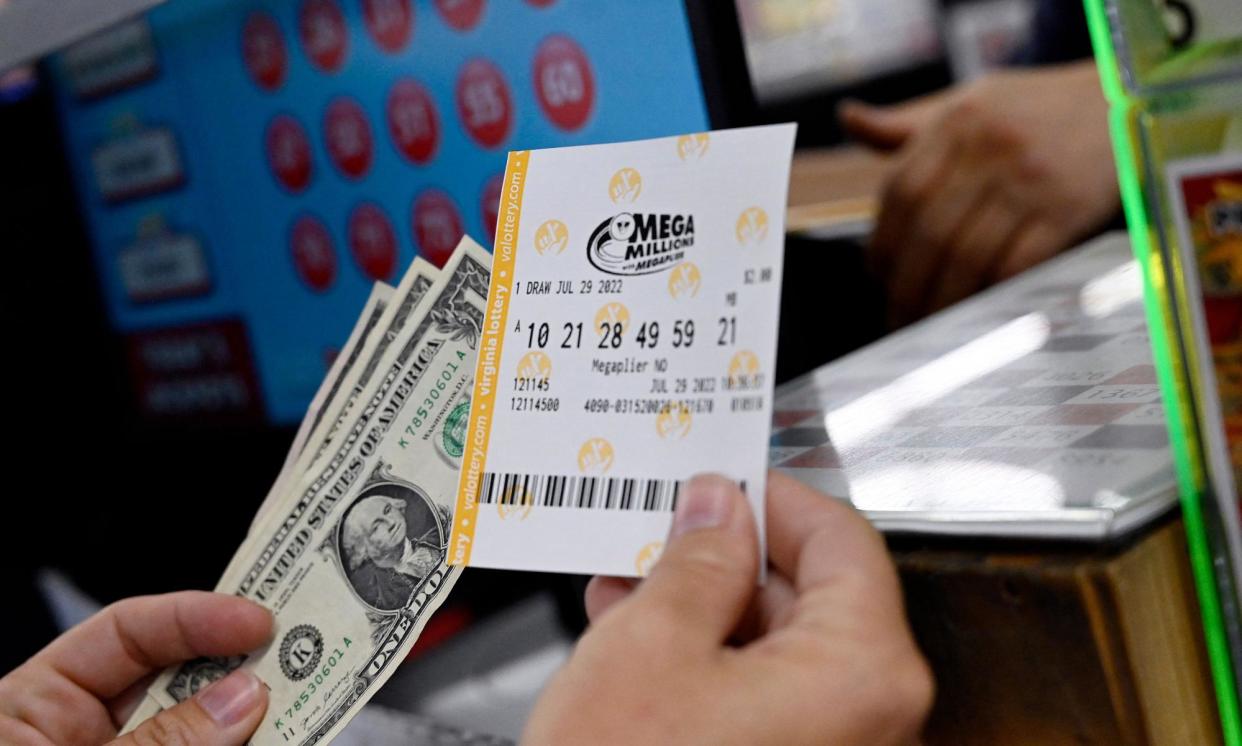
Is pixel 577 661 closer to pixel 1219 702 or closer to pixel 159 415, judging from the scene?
pixel 1219 702

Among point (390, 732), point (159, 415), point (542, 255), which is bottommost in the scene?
point (390, 732)

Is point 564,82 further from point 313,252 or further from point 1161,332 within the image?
point 1161,332

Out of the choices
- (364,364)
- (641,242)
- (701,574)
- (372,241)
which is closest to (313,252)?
(372,241)

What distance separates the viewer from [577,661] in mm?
470

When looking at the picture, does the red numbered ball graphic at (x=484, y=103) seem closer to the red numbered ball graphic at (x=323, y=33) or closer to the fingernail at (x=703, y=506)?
the red numbered ball graphic at (x=323, y=33)

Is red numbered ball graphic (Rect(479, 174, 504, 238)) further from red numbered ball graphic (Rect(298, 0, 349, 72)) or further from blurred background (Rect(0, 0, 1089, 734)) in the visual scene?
red numbered ball graphic (Rect(298, 0, 349, 72))

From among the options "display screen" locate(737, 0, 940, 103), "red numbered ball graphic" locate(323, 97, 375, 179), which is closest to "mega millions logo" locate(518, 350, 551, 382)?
"red numbered ball graphic" locate(323, 97, 375, 179)

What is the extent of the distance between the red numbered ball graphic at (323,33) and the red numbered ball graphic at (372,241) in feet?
0.49

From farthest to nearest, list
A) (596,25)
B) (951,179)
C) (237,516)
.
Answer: (237,516), (951,179), (596,25)

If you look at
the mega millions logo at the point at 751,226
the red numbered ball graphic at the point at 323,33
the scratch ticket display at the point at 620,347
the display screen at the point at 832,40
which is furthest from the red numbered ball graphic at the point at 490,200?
the display screen at the point at 832,40

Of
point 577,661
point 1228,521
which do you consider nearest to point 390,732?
point 577,661

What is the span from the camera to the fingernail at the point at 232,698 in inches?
27.3

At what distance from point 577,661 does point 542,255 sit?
0.23m

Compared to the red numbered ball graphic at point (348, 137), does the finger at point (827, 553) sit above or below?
below
